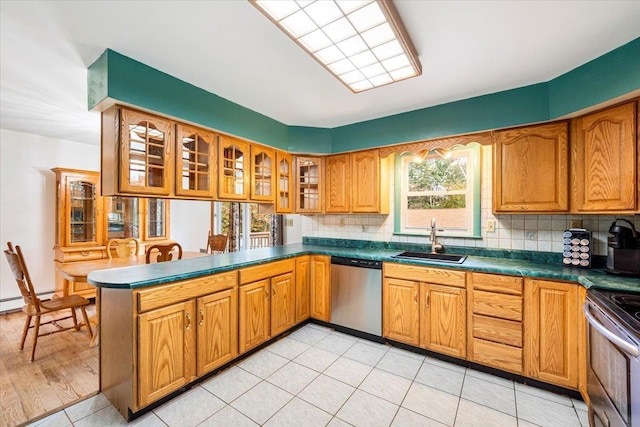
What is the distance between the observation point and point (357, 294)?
297cm

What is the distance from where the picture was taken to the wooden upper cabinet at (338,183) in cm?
346

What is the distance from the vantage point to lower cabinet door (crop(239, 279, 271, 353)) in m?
2.49

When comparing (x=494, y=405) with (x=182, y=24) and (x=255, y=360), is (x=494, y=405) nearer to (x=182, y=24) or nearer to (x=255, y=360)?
(x=255, y=360)

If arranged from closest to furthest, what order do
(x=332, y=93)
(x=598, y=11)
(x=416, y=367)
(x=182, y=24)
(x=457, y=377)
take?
(x=598, y=11), (x=182, y=24), (x=457, y=377), (x=416, y=367), (x=332, y=93)

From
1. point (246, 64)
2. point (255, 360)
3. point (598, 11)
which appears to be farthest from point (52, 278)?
point (598, 11)

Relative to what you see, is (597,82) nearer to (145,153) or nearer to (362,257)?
(362,257)

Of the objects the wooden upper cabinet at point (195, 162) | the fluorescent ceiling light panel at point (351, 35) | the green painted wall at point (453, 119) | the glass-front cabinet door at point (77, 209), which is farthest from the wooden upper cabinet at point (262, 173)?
the glass-front cabinet door at point (77, 209)

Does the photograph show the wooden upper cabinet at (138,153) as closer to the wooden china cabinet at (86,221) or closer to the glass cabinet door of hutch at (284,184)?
the glass cabinet door of hutch at (284,184)

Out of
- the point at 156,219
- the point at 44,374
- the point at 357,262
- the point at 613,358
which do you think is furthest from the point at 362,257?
the point at 156,219

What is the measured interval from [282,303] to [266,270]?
465 millimetres

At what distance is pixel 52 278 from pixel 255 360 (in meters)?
3.88

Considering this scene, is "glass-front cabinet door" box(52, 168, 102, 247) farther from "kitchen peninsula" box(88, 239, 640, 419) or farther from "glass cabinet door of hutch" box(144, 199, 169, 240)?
"kitchen peninsula" box(88, 239, 640, 419)

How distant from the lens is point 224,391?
2.08 meters

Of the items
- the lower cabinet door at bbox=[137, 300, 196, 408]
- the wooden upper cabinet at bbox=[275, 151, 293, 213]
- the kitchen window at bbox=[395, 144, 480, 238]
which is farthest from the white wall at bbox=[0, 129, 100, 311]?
the kitchen window at bbox=[395, 144, 480, 238]
